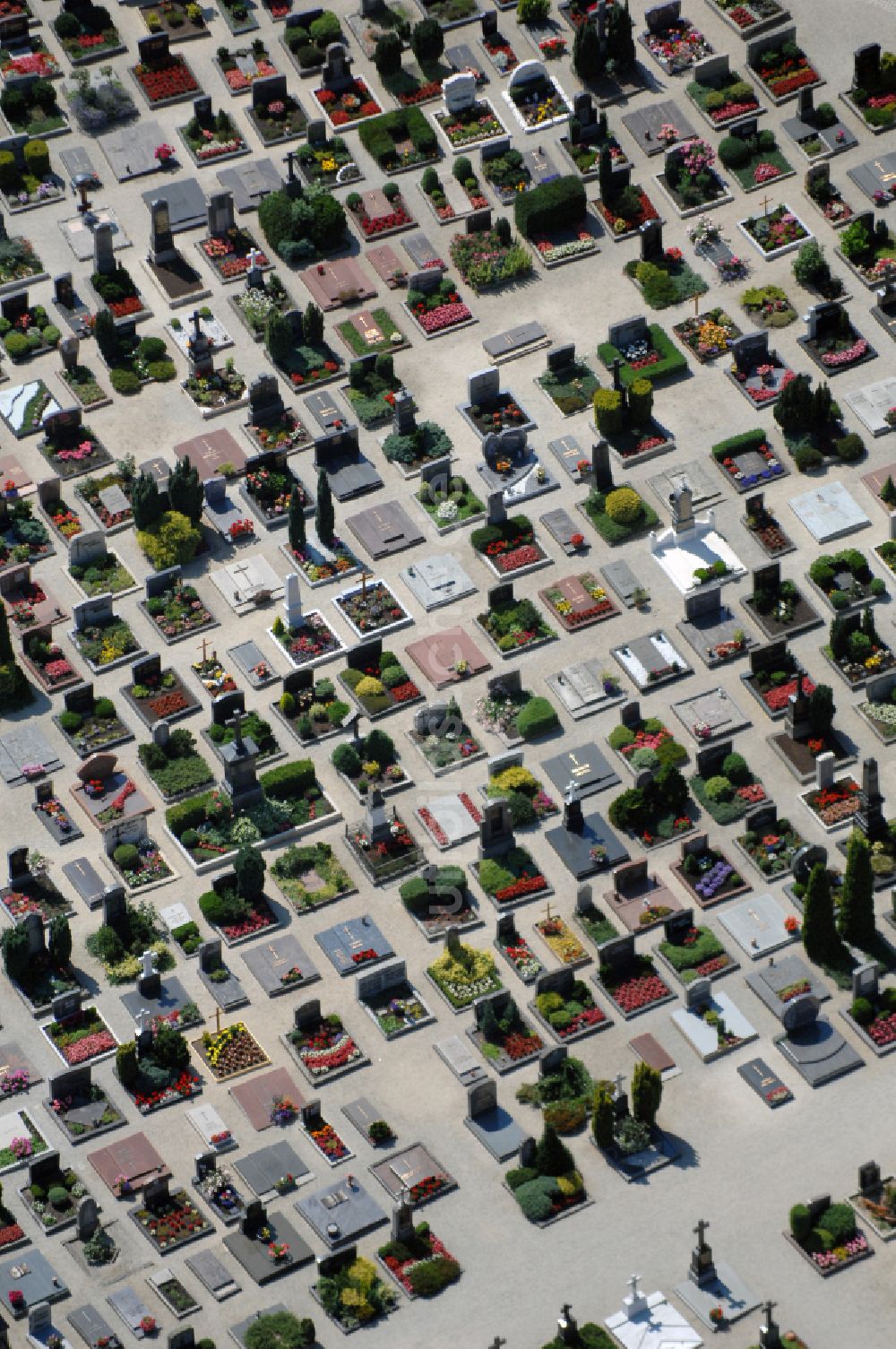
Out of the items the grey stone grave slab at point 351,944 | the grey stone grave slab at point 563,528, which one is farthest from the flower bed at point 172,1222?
the grey stone grave slab at point 563,528

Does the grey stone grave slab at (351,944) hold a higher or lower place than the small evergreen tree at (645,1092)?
higher

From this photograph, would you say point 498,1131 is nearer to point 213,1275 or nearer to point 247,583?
point 213,1275

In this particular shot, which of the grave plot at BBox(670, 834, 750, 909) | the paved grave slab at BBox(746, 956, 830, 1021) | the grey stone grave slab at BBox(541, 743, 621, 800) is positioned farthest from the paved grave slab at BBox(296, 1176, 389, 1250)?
the grey stone grave slab at BBox(541, 743, 621, 800)

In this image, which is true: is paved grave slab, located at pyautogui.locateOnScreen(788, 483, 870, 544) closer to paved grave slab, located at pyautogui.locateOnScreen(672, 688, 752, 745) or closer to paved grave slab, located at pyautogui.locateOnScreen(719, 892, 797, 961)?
paved grave slab, located at pyautogui.locateOnScreen(672, 688, 752, 745)

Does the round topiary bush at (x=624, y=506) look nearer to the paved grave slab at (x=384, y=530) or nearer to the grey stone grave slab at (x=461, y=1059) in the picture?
the paved grave slab at (x=384, y=530)

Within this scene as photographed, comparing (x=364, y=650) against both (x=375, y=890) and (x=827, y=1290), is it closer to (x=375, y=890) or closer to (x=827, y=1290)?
(x=375, y=890)

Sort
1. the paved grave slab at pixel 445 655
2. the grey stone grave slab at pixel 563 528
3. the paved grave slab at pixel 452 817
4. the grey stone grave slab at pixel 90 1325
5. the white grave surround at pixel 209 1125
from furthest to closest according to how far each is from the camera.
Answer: the grey stone grave slab at pixel 563 528
the paved grave slab at pixel 445 655
the paved grave slab at pixel 452 817
the white grave surround at pixel 209 1125
the grey stone grave slab at pixel 90 1325
